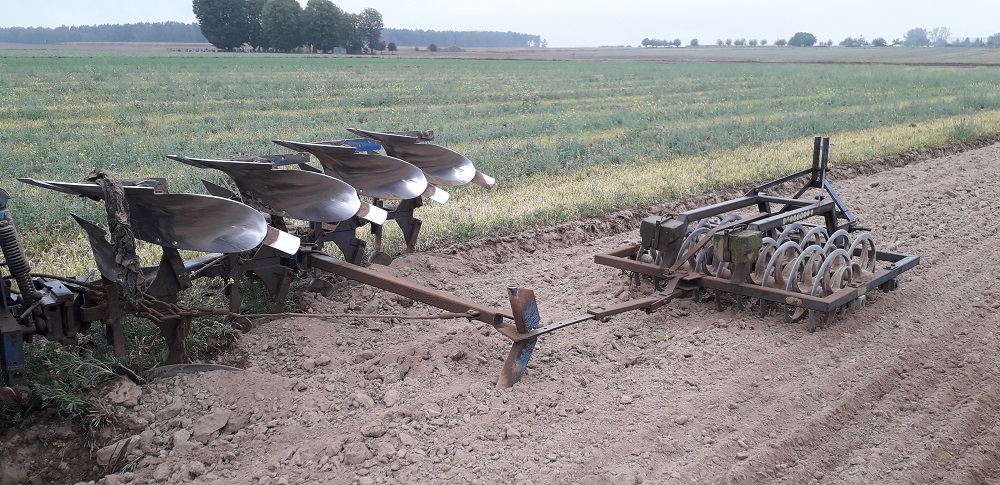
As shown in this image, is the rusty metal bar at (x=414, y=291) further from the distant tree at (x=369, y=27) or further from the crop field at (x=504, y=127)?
the distant tree at (x=369, y=27)

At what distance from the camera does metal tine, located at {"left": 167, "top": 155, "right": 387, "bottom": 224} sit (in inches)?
191

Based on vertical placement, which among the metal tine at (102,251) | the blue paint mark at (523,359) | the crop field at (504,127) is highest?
the metal tine at (102,251)

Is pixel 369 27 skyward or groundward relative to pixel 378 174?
skyward

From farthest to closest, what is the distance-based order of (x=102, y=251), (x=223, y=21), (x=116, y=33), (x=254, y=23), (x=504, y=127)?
1. (x=116, y=33)
2. (x=254, y=23)
3. (x=223, y=21)
4. (x=504, y=127)
5. (x=102, y=251)

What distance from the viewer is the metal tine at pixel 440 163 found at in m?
6.71

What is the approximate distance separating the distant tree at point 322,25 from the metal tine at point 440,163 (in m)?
79.4

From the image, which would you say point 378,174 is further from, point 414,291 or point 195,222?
point 195,222

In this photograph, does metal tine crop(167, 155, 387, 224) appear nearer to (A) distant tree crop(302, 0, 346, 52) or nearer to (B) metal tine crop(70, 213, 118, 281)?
(B) metal tine crop(70, 213, 118, 281)

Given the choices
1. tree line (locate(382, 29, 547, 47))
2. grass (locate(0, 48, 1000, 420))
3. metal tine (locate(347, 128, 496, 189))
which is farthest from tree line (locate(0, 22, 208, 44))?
metal tine (locate(347, 128, 496, 189))

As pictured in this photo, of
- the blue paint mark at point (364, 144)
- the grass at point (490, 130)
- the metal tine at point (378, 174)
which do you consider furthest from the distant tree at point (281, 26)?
the metal tine at point (378, 174)

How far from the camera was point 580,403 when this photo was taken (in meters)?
4.29

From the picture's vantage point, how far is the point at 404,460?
3.72m

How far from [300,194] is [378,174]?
122 centimetres

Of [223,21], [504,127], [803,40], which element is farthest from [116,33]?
[504,127]
